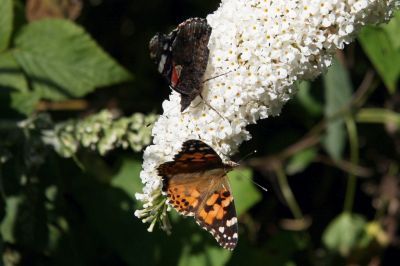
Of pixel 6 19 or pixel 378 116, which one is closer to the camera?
pixel 6 19

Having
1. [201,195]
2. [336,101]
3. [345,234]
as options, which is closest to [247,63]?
[201,195]

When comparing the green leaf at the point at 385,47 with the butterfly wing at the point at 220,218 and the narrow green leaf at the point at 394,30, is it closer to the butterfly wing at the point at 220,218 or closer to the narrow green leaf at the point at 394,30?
the narrow green leaf at the point at 394,30

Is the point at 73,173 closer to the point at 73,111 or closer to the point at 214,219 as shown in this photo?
the point at 73,111

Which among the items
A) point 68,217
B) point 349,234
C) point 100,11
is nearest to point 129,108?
point 100,11

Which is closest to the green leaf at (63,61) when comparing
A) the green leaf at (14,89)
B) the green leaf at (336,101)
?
the green leaf at (14,89)

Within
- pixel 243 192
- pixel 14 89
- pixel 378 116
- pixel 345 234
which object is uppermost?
pixel 14 89

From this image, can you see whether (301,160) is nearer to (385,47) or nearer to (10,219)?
(385,47)
